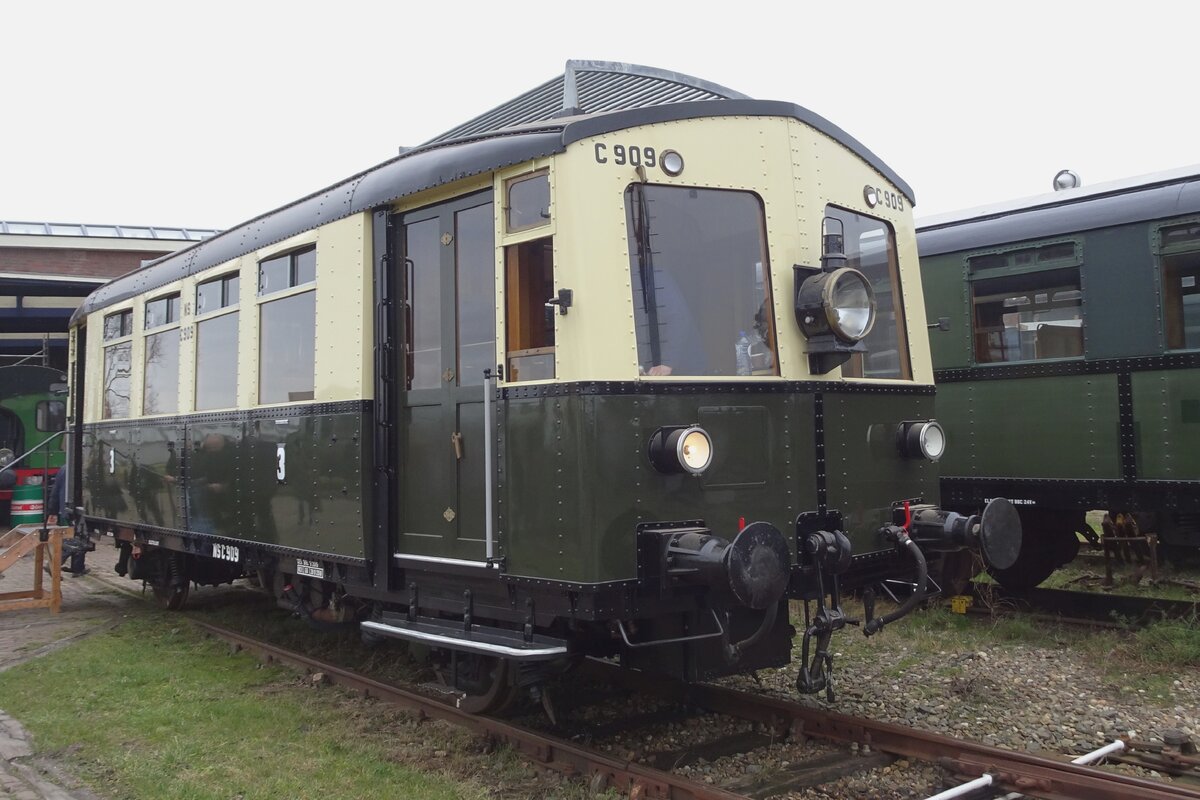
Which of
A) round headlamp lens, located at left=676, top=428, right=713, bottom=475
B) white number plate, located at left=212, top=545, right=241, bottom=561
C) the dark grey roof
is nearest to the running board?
round headlamp lens, located at left=676, top=428, right=713, bottom=475

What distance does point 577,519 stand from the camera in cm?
439

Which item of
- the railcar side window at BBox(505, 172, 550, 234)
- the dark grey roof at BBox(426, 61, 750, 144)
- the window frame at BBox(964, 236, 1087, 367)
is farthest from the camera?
the window frame at BBox(964, 236, 1087, 367)

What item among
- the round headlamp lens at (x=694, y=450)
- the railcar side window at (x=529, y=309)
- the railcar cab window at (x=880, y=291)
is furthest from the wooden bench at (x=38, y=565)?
the railcar cab window at (x=880, y=291)

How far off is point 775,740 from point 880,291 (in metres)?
2.64

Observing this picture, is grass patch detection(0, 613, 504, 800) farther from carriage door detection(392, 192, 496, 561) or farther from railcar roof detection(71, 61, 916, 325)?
railcar roof detection(71, 61, 916, 325)

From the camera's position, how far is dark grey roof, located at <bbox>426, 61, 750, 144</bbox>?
539cm

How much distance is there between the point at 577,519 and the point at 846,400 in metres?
1.70

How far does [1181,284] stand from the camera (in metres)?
7.22

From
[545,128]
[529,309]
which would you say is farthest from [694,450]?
[545,128]

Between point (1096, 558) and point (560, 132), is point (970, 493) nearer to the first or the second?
point (1096, 558)

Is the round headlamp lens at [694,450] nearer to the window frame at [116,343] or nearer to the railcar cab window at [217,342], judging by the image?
the railcar cab window at [217,342]

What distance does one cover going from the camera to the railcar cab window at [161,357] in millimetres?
8453

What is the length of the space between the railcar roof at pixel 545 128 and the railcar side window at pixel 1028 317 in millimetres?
2397

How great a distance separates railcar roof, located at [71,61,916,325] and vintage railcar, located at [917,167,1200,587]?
2.36m
